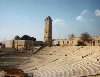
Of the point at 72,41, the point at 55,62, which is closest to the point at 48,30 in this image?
the point at 72,41

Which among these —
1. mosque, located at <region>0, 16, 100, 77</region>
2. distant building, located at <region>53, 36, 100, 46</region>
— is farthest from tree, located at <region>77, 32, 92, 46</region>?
mosque, located at <region>0, 16, 100, 77</region>

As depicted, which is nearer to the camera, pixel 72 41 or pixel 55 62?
pixel 55 62

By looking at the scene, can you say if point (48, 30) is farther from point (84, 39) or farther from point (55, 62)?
point (55, 62)

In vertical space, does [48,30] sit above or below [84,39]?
above

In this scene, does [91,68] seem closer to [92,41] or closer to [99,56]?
[99,56]

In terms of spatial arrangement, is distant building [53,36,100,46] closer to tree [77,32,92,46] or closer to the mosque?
tree [77,32,92,46]

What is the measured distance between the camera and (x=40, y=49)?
123ft

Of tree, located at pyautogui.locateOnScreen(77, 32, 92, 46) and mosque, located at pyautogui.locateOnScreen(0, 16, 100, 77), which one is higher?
tree, located at pyautogui.locateOnScreen(77, 32, 92, 46)

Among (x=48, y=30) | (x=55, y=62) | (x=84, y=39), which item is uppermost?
(x=48, y=30)

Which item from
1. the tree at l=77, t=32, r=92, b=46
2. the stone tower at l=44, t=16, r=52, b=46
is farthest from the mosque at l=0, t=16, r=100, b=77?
the tree at l=77, t=32, r=92, b=46

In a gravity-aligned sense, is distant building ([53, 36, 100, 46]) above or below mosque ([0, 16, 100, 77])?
above

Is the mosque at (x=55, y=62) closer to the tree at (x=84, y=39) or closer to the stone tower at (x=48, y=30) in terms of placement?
the stone tower at (x=48, y=30)

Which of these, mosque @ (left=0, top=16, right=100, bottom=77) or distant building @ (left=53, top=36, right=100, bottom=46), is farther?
distant building @ (left=53, top=36, right=100, bottom=46)

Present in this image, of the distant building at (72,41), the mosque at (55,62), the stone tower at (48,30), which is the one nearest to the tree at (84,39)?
the distant building at (72,41)
